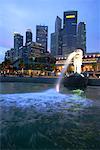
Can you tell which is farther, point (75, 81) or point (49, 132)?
point (75, 81)

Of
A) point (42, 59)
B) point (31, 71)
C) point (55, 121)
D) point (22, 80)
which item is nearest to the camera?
point (55, 121)

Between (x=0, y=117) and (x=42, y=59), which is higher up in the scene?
(x=42, y=59)

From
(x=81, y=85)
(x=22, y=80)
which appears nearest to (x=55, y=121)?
(x=81, y=85)

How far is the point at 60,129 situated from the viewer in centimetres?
1557

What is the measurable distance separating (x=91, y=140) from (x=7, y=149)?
162 inches

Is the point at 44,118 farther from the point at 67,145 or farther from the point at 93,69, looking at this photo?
the point at 93,69

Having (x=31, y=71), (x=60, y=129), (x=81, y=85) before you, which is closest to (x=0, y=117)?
(x=60, y=129)

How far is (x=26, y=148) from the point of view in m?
11.8

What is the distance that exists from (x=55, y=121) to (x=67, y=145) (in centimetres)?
A: 563

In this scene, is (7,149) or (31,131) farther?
(31,131)

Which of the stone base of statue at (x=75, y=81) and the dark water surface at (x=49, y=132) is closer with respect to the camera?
the dark water surface at (x=49, y=132)

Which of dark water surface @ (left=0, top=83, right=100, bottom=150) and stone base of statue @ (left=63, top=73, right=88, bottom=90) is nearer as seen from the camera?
dark water surface @ (left=0, top=83, right=100, bottom=150)

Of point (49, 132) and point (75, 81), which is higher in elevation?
point (75, 81)

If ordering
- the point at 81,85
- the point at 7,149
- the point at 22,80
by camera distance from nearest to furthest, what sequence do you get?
1. the point at 7,149
2. the point at 81,85
3. the point at 22,80
